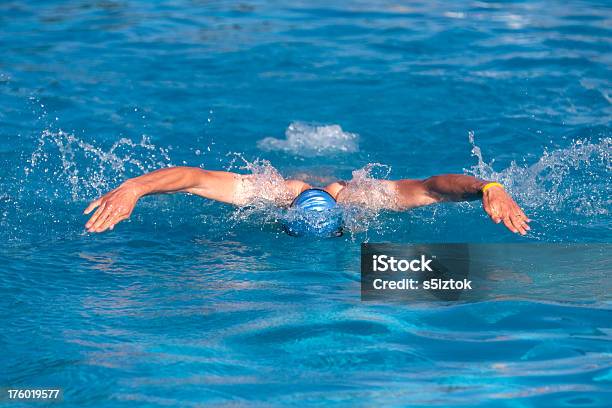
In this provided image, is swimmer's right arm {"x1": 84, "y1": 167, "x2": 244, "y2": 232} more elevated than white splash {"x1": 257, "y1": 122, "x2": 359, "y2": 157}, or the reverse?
white splash {"x1": 257, "y1": 122, "x2": 359, "y2": 157}

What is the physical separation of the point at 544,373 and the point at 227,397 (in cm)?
168

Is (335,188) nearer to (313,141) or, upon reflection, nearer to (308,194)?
(308,194)

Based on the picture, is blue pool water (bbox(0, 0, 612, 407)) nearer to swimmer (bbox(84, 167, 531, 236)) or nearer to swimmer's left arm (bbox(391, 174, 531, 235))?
swimmer (bbox(84, 167, 531, 236))

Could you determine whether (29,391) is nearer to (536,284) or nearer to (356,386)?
(356,386)

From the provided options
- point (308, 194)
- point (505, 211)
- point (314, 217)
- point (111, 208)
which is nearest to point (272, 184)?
point (308, 194)

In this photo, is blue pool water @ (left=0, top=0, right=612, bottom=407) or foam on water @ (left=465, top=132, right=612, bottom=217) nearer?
blue pool water @ (left=0, top=0, right=612, bottom=407)

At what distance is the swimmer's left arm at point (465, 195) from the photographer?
529 cm

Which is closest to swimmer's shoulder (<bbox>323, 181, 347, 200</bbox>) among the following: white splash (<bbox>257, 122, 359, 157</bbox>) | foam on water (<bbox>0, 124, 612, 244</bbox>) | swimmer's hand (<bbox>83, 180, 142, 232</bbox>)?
foam on water (<bbox>0, 124, 612, 244</bbox>)

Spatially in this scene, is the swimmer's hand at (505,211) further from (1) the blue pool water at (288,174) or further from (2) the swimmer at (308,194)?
(1) the blue pool water at (288,174)

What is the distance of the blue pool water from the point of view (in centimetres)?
473

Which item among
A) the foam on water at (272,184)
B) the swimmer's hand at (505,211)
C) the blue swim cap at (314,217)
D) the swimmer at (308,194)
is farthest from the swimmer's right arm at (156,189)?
the swimmer's hand at (505,211)

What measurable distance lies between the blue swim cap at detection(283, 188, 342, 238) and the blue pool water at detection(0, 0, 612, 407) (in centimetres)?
16

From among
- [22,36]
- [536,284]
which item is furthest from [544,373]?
[22,36]

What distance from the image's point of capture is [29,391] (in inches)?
178
